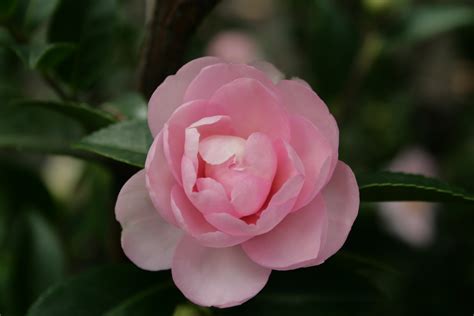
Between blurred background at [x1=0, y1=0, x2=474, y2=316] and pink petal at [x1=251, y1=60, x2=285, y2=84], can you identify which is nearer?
pink petal at [x1=251, y1=60, x2=285, y2=84]

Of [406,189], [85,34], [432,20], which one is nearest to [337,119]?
[432,20]

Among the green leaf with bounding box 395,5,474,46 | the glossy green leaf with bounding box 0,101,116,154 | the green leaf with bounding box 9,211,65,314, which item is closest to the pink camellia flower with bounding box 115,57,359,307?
the glossy green leaf with bounding box 0,101,116,154

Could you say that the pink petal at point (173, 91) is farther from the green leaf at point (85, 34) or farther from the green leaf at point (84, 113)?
the green leaf at point (85, 34)

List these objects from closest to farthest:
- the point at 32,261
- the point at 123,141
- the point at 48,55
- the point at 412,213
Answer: the point at 123,141, the point at 48,55, the point at 32,261, the point at 412,213

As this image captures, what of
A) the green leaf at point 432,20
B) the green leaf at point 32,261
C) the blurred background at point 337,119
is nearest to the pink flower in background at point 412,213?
the blurred background at point 337,119

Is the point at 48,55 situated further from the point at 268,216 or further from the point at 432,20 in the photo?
the point at 432,20

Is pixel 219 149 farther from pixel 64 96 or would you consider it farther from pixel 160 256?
pixel 64 96

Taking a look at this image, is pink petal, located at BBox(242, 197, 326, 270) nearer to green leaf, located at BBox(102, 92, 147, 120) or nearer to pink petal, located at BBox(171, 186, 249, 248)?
pink petal, located at BBox(171, 186, 249, 248)
